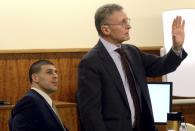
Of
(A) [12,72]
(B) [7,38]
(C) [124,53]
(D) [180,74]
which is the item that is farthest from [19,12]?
(C) [124,53]

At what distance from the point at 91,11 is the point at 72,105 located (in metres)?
1.08

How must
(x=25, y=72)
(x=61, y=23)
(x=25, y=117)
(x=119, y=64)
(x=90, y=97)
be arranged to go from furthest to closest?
1. (x=61, y=23)
2. (x=25, y=72)
3. (x=25, y=117)
4. (x=119, y=64)
5. (x=90, y=97)

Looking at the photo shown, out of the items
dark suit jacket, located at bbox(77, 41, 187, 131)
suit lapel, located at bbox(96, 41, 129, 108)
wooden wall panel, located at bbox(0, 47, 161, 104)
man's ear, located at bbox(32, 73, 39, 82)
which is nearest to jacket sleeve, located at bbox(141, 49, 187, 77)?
dark suit jacket, located at bbox(77, 41, 187, 131)

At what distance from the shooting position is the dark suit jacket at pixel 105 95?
2.08 m

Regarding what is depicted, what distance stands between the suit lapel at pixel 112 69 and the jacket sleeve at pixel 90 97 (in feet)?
0.21

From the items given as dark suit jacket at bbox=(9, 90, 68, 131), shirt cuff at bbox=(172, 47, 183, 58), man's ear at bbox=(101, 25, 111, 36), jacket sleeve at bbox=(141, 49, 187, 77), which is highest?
man's ear at bbox=(101, 25, 111, 36)

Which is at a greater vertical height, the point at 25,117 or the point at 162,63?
the point at 162,63

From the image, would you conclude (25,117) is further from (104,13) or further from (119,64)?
(104,13)

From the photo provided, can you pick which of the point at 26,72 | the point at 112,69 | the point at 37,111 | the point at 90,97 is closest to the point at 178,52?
the point at 112,69

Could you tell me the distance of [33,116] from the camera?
7.93ft

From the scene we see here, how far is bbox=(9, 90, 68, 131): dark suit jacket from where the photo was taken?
237cm

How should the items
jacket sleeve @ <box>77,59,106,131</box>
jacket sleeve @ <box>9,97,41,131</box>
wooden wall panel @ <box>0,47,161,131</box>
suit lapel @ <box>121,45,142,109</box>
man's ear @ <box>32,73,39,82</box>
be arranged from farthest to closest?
wooden wall panel @ <box>0,47,161,131</box> → man's ear @ <box>32,73,39,82</box> → jacket sleeve @ <box>9,97,41,131</box> → suit lapel @ <box>121,45,142,109</box> → jacket sleeve @ <box>77,59,106,131</box>

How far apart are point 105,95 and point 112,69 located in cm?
13

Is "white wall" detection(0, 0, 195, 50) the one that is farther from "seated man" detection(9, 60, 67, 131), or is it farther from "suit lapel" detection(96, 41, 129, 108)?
"suit lapel" detection(96, 41, 129, 108)
